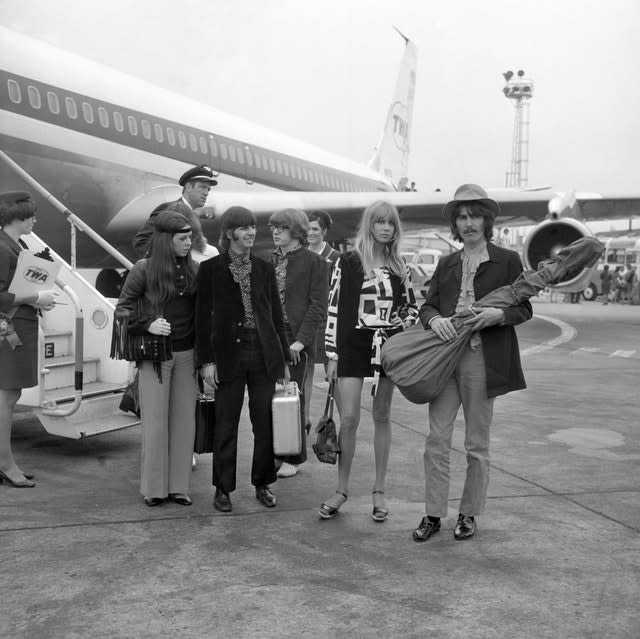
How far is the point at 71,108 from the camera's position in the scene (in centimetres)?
1059

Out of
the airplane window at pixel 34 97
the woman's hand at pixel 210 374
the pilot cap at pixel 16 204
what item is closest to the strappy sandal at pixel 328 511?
the woman's hand at pixel 210 374

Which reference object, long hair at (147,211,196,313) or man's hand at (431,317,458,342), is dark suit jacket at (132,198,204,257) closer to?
long hair at (147,211,196,313)

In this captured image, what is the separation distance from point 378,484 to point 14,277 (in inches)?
91.9

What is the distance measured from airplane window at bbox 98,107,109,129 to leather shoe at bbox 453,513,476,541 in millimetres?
8234

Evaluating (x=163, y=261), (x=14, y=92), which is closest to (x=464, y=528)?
(x=163, y=261)

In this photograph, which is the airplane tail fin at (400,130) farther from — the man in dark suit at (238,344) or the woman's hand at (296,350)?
the man in dark suit at (238,344)

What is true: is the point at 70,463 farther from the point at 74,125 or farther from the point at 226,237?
the point at 74,125

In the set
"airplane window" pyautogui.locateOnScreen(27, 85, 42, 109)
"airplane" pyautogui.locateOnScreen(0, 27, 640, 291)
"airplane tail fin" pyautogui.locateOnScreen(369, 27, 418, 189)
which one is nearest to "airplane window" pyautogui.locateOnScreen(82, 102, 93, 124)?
"airplane" pyautogui.locateOnScreen(0, 27, 640, 291)

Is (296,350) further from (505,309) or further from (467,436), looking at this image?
(505,309)

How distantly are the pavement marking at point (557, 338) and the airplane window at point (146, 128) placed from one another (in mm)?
5977

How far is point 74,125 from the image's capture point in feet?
34.8

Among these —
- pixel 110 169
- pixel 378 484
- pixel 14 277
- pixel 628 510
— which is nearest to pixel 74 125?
pixel 110 169

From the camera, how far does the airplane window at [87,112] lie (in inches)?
426

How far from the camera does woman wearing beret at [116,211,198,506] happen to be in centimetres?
491
